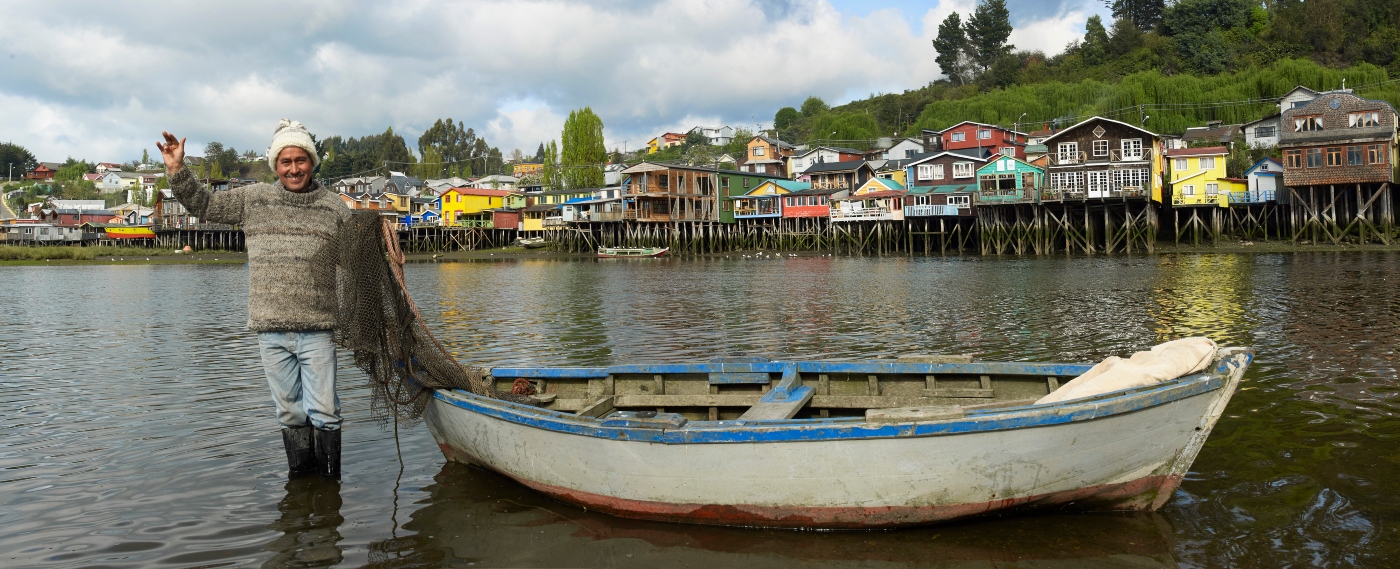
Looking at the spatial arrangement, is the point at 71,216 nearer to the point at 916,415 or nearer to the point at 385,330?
the point at 385,330

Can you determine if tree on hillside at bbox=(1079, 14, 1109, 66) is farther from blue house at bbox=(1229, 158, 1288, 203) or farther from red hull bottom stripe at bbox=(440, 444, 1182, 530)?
red hull bottom stripe at bbox=(440, 444, 1182, 530)

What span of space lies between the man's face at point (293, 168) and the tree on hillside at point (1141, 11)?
11568cm

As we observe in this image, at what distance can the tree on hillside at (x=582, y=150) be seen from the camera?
8994 cm

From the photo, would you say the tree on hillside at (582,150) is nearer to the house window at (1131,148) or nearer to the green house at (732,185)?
the green house at (732,185)

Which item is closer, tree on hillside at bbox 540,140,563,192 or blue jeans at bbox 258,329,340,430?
blue jeans at bbox 258,329,340,430

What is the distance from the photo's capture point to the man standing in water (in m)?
6.00

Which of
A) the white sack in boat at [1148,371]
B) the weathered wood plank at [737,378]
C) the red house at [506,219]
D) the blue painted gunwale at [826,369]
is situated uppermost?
the red house at [506,219]

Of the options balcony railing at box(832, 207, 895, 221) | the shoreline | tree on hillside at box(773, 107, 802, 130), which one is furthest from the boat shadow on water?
tree on hillside at box(773, 107, 802, 130)

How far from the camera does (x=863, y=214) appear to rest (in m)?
61.9

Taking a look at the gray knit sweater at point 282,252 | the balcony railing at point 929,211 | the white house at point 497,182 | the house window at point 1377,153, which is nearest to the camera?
the gray knit sweater at point 282,252

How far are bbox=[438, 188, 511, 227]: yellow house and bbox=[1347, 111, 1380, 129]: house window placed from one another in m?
67.4

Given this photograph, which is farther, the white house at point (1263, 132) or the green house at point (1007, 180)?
the white house at point (1263, 132)

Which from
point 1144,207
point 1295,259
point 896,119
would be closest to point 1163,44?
point 896,119

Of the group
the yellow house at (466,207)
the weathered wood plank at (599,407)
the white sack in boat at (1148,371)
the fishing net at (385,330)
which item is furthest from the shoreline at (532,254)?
the fishing net at (385,330)
